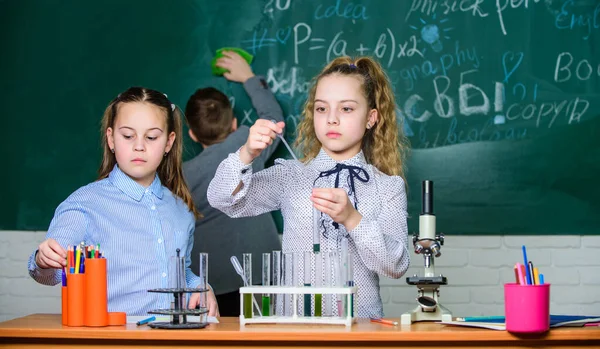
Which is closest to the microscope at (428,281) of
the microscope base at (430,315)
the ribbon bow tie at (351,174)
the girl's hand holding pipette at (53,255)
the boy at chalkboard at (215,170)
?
the microscope base at (430,315)

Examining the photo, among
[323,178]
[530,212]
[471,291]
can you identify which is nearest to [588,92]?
[530,212]

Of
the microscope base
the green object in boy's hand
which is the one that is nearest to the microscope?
the microscope base

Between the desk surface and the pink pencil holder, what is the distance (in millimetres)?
39

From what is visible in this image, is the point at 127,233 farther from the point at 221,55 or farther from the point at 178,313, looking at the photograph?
the point at 221,55

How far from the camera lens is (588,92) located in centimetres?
363

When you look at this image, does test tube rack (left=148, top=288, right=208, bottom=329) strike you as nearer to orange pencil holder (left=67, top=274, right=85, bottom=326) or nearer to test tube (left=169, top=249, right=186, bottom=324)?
test tube (left=169, top=249, right=186, bottom=324)

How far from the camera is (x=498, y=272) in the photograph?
3.61 m

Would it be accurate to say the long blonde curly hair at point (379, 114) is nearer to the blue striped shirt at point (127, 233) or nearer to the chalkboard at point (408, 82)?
the blue striped shirt at point (127, 233)

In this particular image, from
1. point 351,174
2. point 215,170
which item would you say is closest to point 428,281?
point 351,174

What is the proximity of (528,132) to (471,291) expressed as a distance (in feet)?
2.48

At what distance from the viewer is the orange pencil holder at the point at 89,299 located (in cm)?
176

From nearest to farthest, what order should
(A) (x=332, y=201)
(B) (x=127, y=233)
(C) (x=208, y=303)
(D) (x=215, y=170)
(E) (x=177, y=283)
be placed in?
(E) (x=177, y=283) < (A) (x=332, y=201) < (C) (x=208, y=303) < (B) (x=127, y=233) < (D) (x=215, y=170)

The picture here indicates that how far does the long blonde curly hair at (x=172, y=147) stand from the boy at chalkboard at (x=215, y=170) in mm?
973

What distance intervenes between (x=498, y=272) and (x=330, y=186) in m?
1.60
